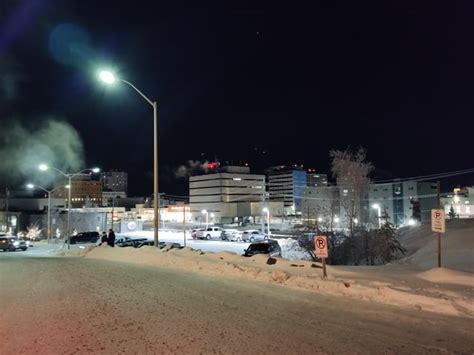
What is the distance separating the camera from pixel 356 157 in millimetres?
55125

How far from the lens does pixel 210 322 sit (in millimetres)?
8602

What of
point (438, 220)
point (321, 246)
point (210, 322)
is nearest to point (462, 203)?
point (438, 220)

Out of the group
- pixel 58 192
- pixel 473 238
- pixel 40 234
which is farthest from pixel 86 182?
pixel 473 238

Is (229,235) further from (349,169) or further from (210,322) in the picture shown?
(210,322)

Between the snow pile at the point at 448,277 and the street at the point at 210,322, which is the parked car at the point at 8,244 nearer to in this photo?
the street at the point at 210,322

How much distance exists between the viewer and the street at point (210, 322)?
705cm

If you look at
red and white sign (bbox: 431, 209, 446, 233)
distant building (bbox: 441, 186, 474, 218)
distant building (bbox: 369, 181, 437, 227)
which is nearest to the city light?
red and white sign (bbox: 431, 209, 446, 233)

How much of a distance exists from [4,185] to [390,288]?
337ft

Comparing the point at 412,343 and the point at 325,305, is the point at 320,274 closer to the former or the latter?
the point at 325,305

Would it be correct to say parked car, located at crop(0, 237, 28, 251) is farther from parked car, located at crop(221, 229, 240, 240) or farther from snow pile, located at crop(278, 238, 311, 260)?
parked car, located at crop(221, 229, 240, 240)

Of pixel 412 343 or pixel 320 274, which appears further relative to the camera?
pixel 320 274

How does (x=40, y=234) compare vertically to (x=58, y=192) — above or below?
below

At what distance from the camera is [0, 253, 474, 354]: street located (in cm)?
705

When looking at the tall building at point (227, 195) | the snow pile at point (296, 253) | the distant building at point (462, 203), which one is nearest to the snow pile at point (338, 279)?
the snow pile at point (296, 253)
